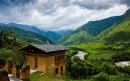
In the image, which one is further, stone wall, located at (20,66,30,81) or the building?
the building

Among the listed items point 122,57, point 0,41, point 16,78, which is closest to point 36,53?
point 0,41

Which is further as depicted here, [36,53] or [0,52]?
[0,52]

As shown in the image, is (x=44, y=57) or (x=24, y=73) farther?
(x=44, y=57)

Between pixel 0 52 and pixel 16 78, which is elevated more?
pixel 0 52

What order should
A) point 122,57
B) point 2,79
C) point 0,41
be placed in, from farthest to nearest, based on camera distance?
point 122,57 < point 0,41 < point 2,79

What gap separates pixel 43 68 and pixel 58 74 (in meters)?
4.53

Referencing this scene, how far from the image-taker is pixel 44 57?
29.2m

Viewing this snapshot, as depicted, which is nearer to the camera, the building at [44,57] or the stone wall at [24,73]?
the stone wall at [24,73]

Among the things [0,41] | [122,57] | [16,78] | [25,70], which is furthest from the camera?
[122,57]

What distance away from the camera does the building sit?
96.1 ft

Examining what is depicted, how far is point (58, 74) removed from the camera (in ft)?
108

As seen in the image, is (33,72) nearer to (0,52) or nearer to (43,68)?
(43,68)

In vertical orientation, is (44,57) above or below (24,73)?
above

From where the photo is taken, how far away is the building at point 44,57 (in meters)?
29.3
